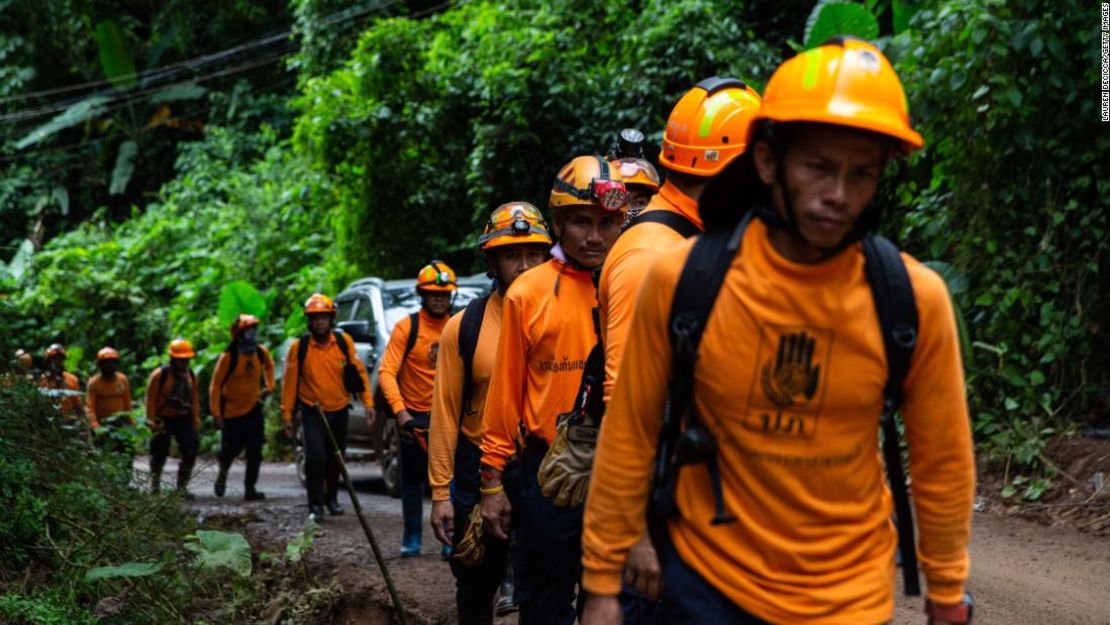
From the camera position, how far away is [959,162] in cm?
1227

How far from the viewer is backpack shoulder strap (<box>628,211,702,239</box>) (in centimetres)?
411

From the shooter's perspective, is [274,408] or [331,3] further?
[331,3]

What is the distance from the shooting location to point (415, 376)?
33.2 ft

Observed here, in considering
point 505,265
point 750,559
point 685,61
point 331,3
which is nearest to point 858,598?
point 750,559

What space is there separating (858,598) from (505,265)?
12.7 ft

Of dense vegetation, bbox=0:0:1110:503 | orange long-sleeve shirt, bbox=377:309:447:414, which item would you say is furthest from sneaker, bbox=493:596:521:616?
dense vegetation, bbox=0:0:1110:503

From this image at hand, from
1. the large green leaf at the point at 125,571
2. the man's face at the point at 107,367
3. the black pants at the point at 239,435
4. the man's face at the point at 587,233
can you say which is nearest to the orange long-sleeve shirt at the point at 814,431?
the man's face at the point at 587,233

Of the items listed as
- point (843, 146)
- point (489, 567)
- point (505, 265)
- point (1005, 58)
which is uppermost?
point (1005, 58)

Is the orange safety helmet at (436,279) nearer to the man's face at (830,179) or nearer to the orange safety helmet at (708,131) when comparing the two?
the orange safety helmet at (708,131)

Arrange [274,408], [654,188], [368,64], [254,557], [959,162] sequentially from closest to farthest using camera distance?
[654,188] → [254,557] → [959,162] → [368,64] → [274,408]

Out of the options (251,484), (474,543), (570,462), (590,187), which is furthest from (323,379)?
(570,462)

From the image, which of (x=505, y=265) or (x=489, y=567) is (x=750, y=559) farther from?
(x=505, y=265)

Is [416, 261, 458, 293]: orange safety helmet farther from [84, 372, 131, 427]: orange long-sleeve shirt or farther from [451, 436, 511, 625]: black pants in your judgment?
[84, 372, 131, 427]: orange long-sleeve shirt

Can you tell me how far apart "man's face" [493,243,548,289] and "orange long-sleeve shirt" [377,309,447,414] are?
3.56 m
